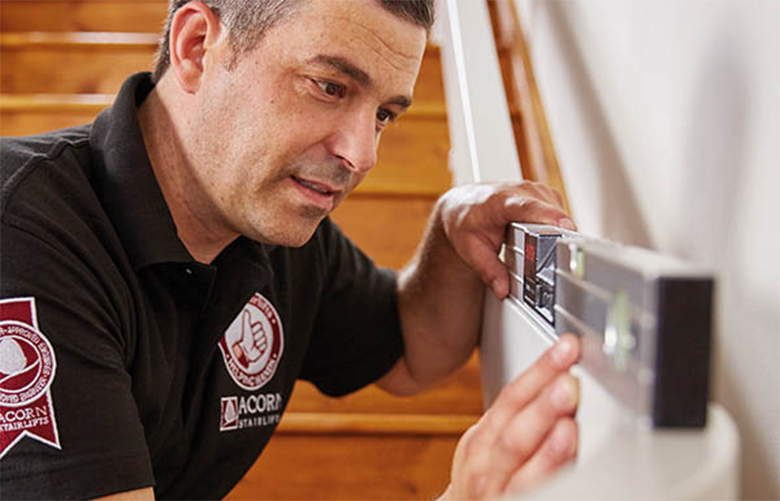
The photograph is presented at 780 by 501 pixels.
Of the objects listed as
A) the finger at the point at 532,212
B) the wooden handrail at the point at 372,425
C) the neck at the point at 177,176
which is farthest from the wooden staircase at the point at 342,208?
the finger at the point at 532,212

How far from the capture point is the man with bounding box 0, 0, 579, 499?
73 centimetres

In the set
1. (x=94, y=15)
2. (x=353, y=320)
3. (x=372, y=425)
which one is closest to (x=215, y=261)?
(x=353, y=320)

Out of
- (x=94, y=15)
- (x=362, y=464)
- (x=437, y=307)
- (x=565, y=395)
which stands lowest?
(x=362, y=464)

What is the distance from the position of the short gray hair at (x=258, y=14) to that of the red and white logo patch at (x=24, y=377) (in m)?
0.38

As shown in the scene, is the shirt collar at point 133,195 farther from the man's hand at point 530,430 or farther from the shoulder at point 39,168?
the man's hand at point 530,430

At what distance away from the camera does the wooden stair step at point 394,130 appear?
1774 mm

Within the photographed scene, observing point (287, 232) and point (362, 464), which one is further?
point (362, 464)

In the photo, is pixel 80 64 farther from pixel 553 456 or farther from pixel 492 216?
pixel 553 456

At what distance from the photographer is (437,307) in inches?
43.8

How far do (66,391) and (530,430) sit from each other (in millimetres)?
459

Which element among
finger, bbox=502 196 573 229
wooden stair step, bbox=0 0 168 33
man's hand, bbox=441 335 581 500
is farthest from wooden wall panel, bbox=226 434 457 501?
wooden stair step, bbox=0 0 168 33

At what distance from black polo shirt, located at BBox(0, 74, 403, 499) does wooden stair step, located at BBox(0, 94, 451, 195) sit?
0.53 m

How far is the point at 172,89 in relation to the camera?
1004 mm

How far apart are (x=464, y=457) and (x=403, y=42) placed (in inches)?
20.3
